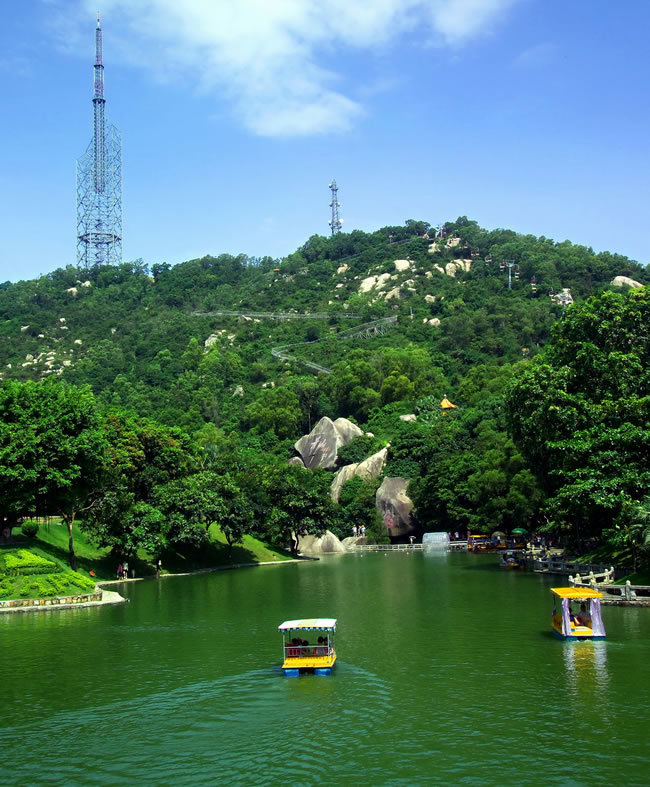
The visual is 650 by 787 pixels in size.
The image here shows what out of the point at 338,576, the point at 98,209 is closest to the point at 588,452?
the point at 338,576

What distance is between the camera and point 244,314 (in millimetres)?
159000

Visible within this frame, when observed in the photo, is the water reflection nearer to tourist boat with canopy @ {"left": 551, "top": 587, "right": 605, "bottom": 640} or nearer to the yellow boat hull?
tourist boat with canopy @ {"left": 551, "top": 587, "right": 605, "bottom": 640}

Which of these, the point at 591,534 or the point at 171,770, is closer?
the point at 171,770

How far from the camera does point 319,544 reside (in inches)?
3290

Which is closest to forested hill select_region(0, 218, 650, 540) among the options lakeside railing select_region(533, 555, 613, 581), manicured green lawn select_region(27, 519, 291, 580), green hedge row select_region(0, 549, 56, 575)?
lakeside railing select_region(533, 555, 613, 581)

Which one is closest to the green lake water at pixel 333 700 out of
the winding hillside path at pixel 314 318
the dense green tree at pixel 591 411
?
the dense green tree at pixel 591 411

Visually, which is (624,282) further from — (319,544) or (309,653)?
(309,653)

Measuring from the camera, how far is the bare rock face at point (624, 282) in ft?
486

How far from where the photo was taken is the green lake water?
16500 mm

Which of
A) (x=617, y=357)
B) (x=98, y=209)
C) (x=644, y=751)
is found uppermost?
(x=98, y=209)

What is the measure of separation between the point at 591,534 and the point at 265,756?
40.0 metres

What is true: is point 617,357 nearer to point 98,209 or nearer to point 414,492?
point 414,492

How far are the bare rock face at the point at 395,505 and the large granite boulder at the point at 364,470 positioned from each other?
5.20 m

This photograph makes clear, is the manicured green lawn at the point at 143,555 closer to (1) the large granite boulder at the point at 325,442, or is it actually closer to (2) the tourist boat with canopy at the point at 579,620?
(1) the large granite boulder at the point at 325,442
